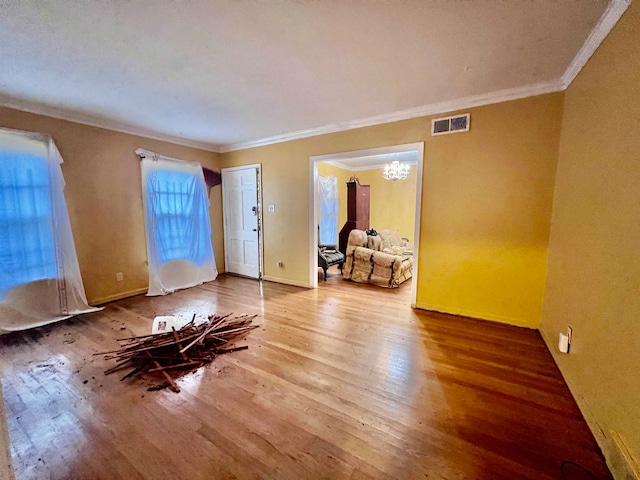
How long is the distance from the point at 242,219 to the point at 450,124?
11.9 ft

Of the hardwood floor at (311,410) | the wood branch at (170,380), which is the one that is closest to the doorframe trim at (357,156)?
the hardwood floor at (311,410)

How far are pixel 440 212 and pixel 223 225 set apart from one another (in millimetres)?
3927

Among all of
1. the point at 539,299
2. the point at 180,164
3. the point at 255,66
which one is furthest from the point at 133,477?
the point at 180,164

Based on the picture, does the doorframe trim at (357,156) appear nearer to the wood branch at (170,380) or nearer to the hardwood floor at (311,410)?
the hardwood floor at (311,410)

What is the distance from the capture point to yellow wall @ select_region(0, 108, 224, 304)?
120 inches

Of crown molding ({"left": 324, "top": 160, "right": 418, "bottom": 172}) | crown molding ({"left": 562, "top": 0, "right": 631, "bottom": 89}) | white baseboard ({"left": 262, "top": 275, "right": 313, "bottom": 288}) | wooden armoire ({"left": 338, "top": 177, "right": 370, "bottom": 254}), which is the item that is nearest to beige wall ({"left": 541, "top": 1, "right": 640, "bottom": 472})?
crown molding ({"left": 562, "top": 0, "right": 631, "bottom": 89})

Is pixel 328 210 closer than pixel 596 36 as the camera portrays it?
No

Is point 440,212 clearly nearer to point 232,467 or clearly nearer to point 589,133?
point 589,133

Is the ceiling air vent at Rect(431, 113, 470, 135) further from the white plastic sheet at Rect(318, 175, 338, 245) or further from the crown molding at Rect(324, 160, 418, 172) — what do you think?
the crown molding at Rect(324, 160, 418, 172)

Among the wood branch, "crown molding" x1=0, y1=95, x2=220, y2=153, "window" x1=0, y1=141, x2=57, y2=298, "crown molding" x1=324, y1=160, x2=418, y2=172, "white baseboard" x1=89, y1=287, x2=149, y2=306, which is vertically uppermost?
"crown molding" x1=324, y1=160, x2=418, y2=172

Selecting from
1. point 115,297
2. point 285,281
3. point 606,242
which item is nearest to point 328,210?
point 285,281

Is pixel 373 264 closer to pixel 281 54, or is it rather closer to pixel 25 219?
pixel 281 54

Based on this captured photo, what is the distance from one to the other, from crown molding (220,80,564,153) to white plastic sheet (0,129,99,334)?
2.74 m

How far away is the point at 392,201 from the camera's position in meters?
7.14
